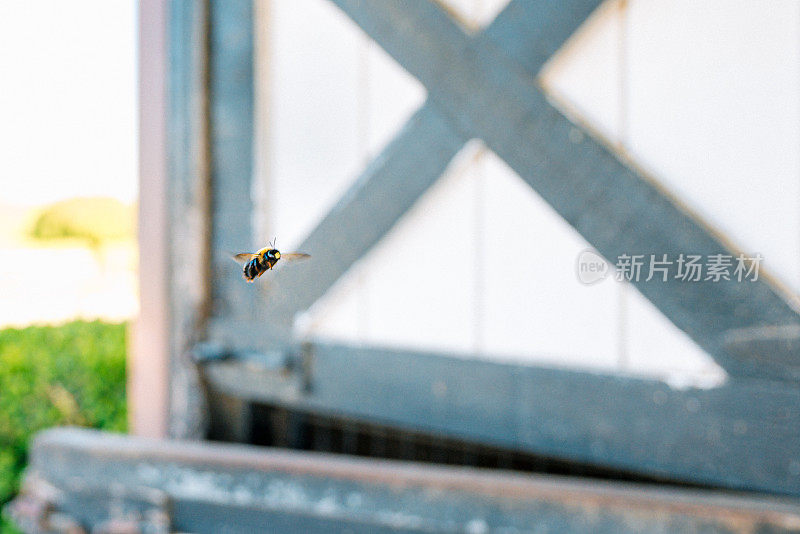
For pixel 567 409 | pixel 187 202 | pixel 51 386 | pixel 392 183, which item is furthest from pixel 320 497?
pixel 51 386

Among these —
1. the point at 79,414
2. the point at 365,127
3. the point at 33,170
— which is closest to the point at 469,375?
the point at 365,127

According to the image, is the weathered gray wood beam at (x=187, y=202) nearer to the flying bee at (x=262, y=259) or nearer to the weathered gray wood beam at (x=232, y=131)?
the weathered gray wood beam at (x=232, y=131)

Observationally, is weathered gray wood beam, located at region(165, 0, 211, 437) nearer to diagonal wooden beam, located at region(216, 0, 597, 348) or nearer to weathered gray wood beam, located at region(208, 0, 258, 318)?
weathered gray wood beam, located at region(208, 0, 258, 318)

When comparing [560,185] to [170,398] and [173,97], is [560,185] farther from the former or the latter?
[170,398]

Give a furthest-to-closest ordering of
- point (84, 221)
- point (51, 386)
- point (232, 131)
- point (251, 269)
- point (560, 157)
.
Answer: point (51, 386), point (232, 131), point (560, 157), point (84, 221), point (251, 269)

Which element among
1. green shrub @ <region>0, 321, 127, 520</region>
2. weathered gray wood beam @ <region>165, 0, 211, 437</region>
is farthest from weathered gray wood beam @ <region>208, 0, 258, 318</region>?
green shrub @ <region>0, 321, 127, 520</region>

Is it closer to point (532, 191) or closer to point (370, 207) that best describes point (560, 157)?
point (532, 191)
